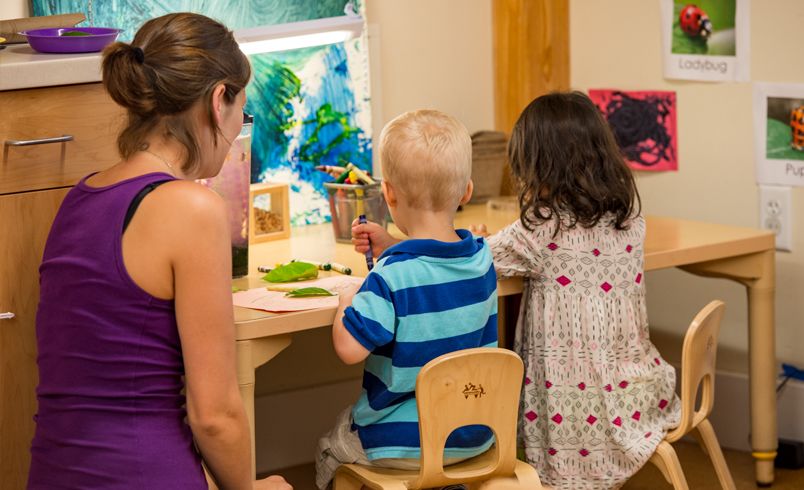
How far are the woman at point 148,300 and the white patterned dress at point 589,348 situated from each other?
94 centimetres

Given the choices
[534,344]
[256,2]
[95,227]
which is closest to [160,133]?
[95,227]

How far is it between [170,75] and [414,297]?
0.63m

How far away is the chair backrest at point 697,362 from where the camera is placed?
217 cm

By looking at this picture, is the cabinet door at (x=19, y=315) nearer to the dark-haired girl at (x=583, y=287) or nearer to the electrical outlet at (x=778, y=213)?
the dark-haired girl at (x=583, y=287)

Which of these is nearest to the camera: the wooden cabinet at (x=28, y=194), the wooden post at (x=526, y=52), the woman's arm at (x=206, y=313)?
the woman's arm at (x=206, y=313)

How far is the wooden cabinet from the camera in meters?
1.98

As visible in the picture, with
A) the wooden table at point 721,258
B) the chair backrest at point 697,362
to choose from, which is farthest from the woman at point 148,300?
the chair backrest at point 697,362

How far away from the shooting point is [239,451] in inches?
62.9

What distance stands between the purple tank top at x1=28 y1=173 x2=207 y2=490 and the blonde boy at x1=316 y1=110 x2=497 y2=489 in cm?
48

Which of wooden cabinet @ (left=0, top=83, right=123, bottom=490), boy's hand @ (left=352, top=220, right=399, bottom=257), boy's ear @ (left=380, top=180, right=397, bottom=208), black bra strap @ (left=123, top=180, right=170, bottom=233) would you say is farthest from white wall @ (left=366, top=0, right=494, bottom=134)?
black bra strap @ (left=123, top=180, right=170, bottom=233)

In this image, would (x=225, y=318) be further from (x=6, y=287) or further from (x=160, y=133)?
(x=6, y=287)

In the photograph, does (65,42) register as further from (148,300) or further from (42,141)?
(148,300)

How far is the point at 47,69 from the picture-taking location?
6.42 ft

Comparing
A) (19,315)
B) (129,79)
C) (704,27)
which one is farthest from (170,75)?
(704,27)
